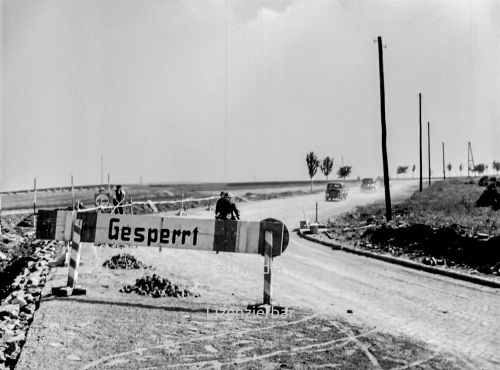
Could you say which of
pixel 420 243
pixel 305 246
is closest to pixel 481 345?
pixel 420 243

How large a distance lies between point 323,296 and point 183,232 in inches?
130

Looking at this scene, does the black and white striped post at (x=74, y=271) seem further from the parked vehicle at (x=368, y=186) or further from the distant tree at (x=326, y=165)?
the distant tree at (x=326, y=165)

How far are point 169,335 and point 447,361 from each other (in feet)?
11.5

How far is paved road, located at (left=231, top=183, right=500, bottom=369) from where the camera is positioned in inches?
271

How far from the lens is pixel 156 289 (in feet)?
29.2

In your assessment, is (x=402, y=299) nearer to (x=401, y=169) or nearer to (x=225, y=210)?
(x=225, y=210)

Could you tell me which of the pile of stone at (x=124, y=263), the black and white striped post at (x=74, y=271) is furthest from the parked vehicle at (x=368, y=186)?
the black and white striped post at (x=74, y=271)

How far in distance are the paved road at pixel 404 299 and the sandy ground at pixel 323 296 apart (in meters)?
0.02

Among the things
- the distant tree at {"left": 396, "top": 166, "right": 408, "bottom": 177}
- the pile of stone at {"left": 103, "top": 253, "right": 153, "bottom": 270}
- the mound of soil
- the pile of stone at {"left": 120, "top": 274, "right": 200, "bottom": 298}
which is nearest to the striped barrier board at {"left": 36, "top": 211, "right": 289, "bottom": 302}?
the pile of stone at {"left": 120, "top": 274, "right": 200, "bottom": 298}

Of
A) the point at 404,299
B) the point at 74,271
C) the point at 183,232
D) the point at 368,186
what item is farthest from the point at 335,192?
the point at 74,271

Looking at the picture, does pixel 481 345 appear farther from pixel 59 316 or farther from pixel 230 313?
pixel 59 316

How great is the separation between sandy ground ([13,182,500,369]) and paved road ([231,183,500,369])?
2 cm

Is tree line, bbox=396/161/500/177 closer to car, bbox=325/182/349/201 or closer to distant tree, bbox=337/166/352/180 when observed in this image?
distant tree, bbox=337/166/352/180

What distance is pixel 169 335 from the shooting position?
21.0 ft
